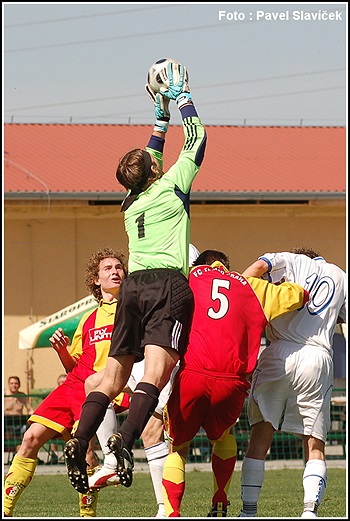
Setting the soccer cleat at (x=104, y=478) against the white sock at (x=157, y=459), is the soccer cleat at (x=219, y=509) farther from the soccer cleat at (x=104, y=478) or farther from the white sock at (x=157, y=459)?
the soccer cleat at (x=104, y=478)

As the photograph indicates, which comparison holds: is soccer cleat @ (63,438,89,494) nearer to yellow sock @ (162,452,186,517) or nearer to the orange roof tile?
yellow sock @ (162,452,186,517)

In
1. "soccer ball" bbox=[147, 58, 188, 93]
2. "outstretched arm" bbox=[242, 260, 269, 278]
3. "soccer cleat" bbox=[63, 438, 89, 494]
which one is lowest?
"soccer cleat" bbox=[63, 438, 89, 494]

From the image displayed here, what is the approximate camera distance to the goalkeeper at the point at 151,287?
7.30 m

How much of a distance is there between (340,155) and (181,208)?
21.0 metres

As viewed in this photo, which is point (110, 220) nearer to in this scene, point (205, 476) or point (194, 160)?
point (205, 476)

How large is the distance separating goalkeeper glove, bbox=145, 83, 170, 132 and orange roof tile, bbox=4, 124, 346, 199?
15546mm

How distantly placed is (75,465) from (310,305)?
2.41 meters

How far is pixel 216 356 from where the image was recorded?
781cm

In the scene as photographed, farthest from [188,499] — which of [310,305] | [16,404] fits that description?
[16,404]

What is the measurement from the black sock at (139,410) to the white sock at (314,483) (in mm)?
1497

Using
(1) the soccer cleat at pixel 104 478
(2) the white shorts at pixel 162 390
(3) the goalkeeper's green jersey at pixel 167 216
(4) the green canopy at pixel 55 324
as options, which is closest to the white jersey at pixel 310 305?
(2) the white shorts at pixel 162 390

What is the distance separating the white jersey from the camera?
8.47 metres

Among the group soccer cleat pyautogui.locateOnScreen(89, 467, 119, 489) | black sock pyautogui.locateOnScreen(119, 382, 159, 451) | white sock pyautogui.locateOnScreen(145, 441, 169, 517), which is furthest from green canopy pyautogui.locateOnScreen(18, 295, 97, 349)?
black sock pyautogui.locateOnScreen(119, 382, 159, 451)

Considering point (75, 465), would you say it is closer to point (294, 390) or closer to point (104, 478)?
point (104, 478)
